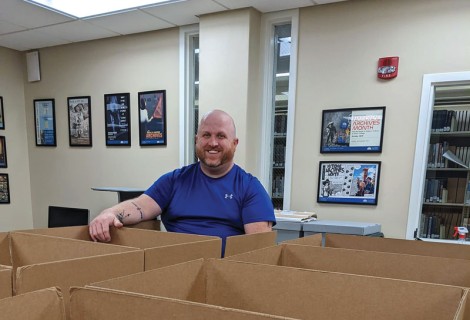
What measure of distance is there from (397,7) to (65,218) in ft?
11.0

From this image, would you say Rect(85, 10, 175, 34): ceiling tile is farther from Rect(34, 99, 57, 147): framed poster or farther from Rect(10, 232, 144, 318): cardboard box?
Rect(10, 232, 144, 318): cardboard box

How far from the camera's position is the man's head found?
1.43 m

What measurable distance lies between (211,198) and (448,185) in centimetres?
240

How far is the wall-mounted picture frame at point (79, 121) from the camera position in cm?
362

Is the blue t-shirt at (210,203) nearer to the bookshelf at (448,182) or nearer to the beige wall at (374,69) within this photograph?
the beige wall at (374,69)

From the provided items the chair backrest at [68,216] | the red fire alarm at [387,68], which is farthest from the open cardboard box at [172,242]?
the chair backrest at [68,216]

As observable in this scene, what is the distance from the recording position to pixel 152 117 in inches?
128

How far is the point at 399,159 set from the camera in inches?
92.4

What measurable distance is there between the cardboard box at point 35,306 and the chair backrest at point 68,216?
258 centimetres

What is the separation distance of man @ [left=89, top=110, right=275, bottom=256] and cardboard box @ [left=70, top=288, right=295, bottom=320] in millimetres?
789

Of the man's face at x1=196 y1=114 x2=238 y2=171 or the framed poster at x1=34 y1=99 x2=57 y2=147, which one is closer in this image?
the man's face at x1=196 y1=114 x2=238 y2=171

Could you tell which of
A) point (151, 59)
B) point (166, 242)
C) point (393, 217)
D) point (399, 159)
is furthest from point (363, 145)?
point (151, 59)

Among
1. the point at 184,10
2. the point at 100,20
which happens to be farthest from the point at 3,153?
the point at 184,10

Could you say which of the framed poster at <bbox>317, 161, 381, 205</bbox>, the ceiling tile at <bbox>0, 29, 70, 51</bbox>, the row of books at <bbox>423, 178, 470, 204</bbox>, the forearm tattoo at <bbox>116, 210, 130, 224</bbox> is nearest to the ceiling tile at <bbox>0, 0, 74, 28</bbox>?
the ceiling tile at <bbox>0, 29, 70, 51</bbox>
